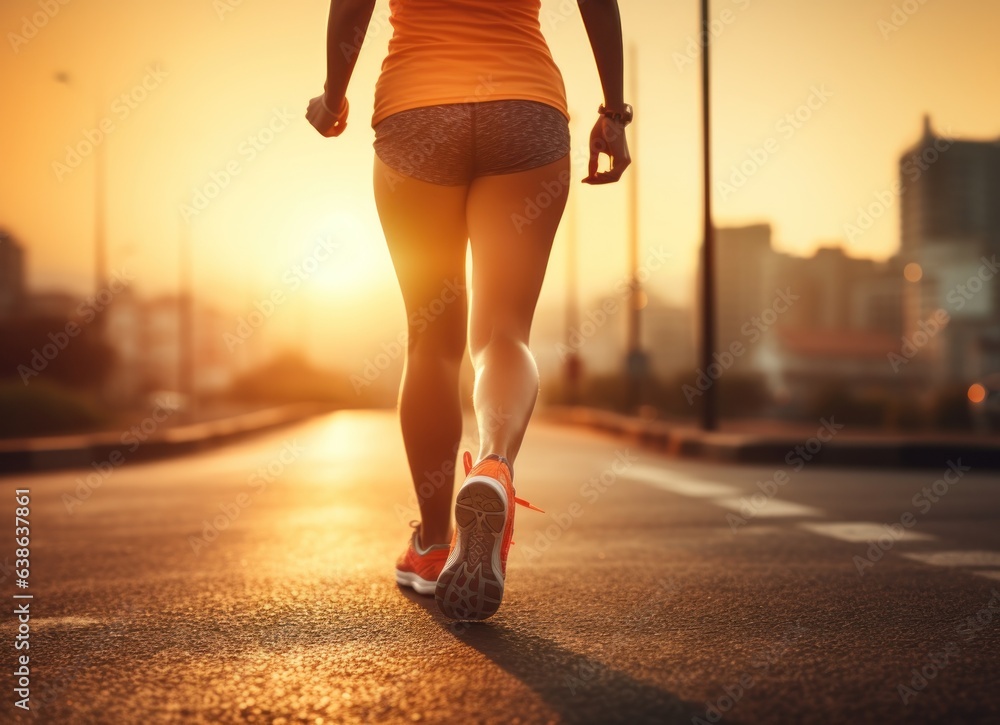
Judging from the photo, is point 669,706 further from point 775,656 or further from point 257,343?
point 257,343

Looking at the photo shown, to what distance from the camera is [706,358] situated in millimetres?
15008

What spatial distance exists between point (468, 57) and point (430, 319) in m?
0.77

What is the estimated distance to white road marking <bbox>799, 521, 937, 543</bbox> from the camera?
447 centimetres

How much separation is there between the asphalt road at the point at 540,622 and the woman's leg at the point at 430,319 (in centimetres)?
36

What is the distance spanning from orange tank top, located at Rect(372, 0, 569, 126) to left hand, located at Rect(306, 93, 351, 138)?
0.26 meters

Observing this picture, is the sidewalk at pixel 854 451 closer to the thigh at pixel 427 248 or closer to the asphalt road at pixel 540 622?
the asphalt road at pixel 540 622

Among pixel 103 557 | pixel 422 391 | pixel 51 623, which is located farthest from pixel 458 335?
pixel 103 557

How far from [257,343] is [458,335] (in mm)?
123096

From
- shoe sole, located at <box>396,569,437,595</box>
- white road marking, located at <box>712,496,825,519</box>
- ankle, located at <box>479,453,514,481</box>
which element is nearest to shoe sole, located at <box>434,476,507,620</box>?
ankle, located at <box>479,453,514,481</box>

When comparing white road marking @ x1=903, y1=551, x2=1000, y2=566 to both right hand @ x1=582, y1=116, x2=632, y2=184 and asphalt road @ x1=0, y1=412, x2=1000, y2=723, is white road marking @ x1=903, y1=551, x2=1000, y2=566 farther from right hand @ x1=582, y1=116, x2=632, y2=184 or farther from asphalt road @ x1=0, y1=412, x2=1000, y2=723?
right hand @ x1=582, y1=116, x2=632, y2=184

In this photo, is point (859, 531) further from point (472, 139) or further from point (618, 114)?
point (472, 139)

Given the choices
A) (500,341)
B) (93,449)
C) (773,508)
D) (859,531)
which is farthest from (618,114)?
(93,449)

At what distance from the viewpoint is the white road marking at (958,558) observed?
3.76m

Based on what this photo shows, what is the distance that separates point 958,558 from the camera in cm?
389
